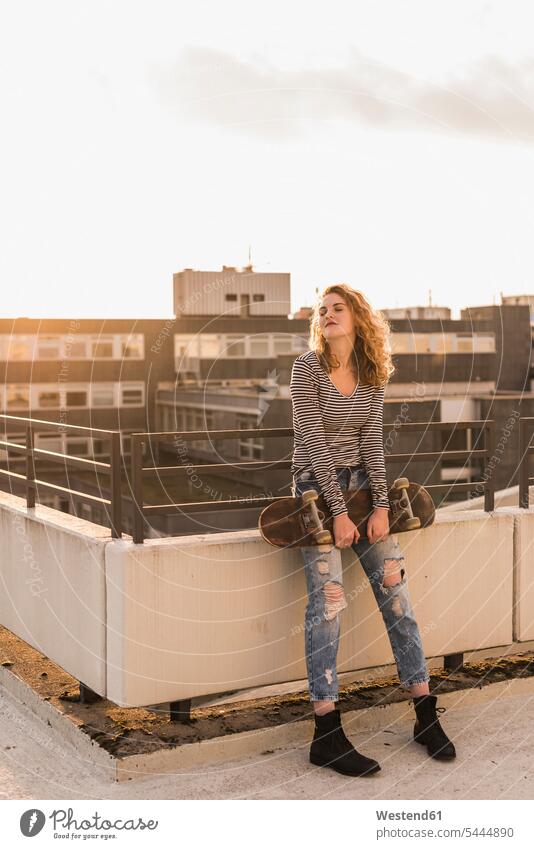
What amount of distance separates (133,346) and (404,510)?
169 ft

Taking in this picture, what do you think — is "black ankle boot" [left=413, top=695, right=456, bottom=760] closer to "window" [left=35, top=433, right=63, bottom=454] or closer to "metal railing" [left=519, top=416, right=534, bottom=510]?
"metal railing" [left=519, top=416, right=534, bottom=510]

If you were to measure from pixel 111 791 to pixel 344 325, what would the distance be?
2.20 meters

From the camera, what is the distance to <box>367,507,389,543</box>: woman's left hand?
4.06 m

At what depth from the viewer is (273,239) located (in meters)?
8.04

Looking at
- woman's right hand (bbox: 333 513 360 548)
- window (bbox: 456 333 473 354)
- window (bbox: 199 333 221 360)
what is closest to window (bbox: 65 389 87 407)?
window (bbox: 199 333 221 360)

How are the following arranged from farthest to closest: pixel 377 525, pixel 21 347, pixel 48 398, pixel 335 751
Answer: pixel 48 398 < pixel 21 347 < pixel 377 525 < pixel 335 751

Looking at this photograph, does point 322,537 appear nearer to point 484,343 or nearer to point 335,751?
point 335,751

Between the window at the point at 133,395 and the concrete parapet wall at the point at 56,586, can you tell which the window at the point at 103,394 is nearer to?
the window at the point at 133,395

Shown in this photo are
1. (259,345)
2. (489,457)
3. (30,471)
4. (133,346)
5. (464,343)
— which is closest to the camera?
(489,457)

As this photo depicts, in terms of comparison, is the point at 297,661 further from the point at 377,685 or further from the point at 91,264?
the point at 91,264

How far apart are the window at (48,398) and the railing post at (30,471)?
159ft

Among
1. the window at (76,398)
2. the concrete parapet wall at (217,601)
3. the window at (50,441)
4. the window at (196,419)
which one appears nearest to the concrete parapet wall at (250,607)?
the concrete parapet wall at (217,601)

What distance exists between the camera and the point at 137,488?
3.90 meters
